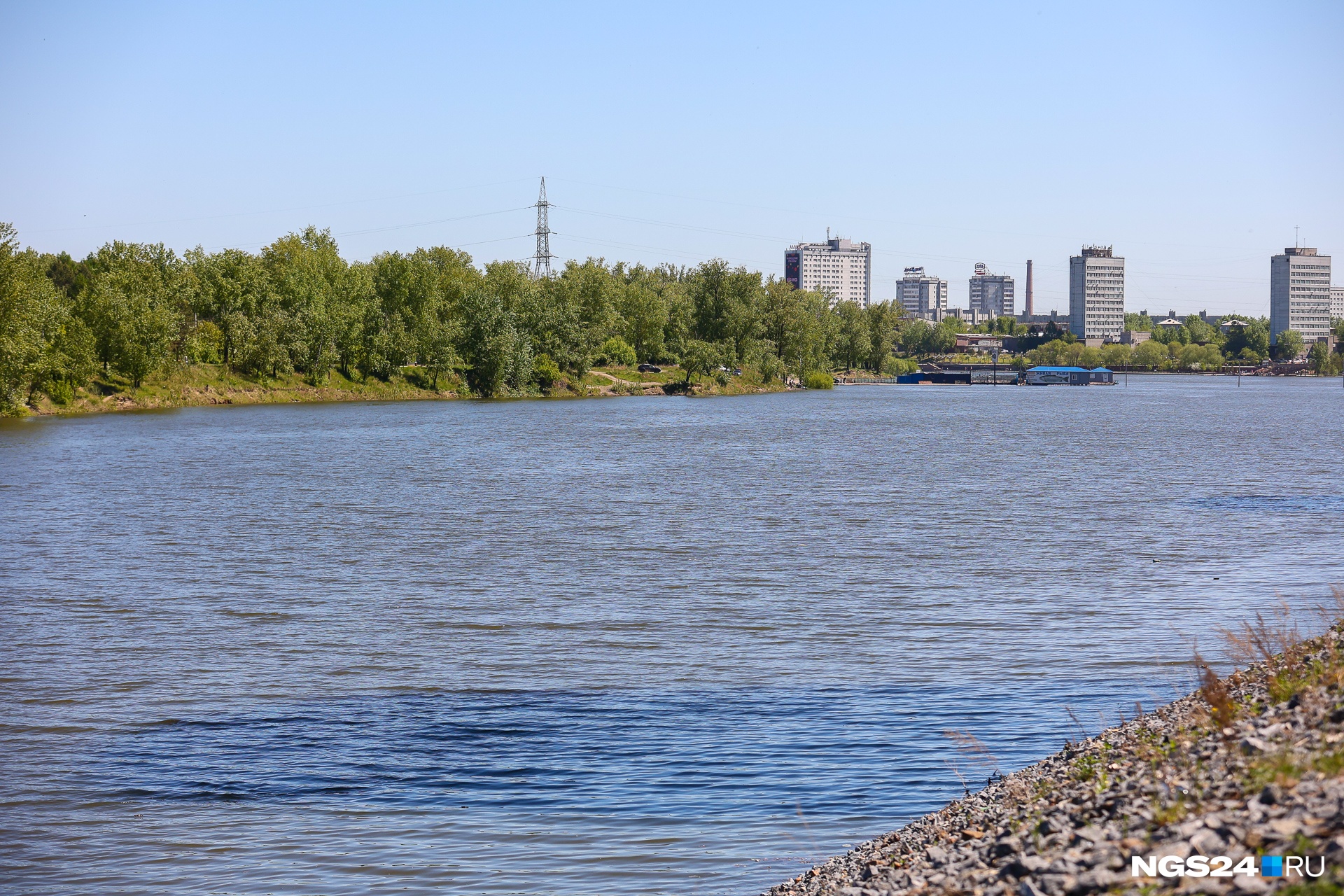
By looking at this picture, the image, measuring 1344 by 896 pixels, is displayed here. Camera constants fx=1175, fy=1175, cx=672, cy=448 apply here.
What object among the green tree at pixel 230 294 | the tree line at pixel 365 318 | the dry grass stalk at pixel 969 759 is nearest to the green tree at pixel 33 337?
the tree line at pixel 365 318

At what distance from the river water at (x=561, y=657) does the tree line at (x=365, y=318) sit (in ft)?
155

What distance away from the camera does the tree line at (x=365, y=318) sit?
313 ft

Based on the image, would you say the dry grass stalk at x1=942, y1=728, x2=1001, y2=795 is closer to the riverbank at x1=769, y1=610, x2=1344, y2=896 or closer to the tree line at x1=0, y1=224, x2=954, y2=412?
the riverbank at x1=769, y1=610, x2=1344, y2=896

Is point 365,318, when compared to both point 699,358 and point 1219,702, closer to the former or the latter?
point 699,358

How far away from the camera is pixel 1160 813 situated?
29.0ft

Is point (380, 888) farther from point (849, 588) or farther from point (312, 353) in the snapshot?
point (312, 353)

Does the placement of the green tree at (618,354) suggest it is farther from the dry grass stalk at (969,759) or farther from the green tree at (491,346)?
the dry grass stalk at (969,759)

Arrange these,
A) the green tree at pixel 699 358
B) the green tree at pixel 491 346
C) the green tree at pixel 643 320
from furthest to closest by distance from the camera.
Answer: the green tree at pixel 643 320 → the green tree at pixel 699 358 → the green tree at pixel 491 346

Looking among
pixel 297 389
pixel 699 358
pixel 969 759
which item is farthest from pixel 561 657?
pixel 699 358

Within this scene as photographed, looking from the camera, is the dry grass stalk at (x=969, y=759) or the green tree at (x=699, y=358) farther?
the green tree at (x=699, y=358)

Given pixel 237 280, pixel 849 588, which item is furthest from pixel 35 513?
pixel 237 280

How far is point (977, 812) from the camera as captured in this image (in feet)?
39.0

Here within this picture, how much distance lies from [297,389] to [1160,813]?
125 m

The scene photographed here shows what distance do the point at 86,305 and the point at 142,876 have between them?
329 ft
